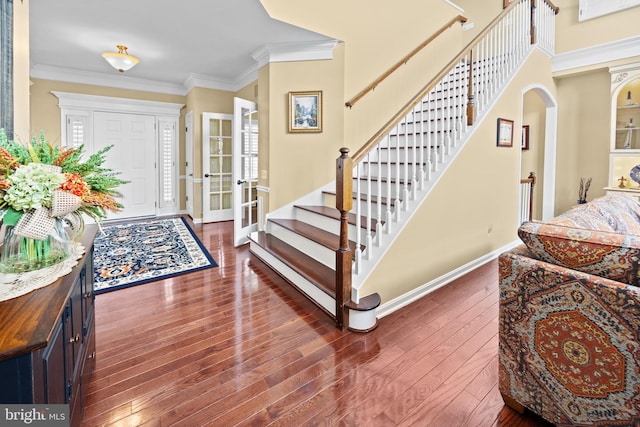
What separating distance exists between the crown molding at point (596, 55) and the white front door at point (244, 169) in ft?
15.9

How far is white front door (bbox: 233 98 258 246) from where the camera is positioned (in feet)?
14.4

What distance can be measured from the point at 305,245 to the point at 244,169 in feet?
5.89

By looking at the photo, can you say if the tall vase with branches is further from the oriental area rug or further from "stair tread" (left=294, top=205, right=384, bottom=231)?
the oriental area rug

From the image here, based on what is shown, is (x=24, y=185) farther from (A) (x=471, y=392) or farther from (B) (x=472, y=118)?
(B) (x=472, y=118)

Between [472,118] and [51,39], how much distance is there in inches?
209

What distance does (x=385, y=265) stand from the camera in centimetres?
258

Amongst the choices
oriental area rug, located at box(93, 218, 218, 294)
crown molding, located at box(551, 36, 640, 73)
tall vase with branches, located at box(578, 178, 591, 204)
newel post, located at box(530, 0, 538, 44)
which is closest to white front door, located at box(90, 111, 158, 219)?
oriental area rug, located at box(93, 218, 218, 294)

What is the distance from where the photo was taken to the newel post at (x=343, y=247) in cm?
228

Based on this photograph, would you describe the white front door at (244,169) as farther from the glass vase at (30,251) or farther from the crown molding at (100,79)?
A: the glass vase at (30,251)

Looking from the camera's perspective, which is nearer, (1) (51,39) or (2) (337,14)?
(2) (337,14)

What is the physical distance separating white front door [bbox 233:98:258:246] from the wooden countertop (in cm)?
331

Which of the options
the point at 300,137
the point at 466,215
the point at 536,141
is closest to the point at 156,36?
the point at 300,137

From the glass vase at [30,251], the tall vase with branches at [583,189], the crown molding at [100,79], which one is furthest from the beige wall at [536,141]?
the crown molding at [100,79]

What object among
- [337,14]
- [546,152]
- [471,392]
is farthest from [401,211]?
[546,152]
